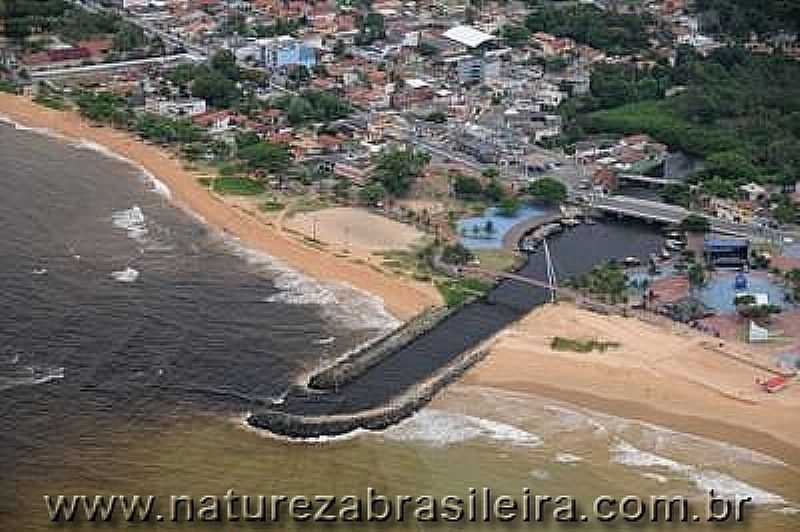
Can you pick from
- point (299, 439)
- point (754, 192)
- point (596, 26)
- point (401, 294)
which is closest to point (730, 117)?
point (754, 192)

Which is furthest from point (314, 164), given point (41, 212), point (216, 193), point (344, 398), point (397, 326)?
point (344, 398)

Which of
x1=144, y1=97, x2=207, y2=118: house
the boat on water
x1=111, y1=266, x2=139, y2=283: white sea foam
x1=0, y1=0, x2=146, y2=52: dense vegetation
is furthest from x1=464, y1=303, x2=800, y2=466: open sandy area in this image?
x1=0, y1=0, x2=146, y2=52: dense vegetation

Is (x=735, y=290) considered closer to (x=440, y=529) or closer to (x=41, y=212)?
(x=440, y=529)

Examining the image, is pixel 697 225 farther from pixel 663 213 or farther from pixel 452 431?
pixel 452 431

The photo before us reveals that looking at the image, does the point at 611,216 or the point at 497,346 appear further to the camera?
the point at 611,216

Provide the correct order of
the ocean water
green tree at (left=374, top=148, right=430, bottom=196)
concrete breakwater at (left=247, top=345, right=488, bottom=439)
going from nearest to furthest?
the ocean water
concrete breakwater at (left=247, top=345, right=488, bottom=439)
green tree at (left=374, top=148, right=430, bottom=196)

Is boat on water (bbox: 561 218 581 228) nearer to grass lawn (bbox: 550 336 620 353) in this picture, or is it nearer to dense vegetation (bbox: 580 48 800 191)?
dense vegetation (bbox: 580 48 800 191)

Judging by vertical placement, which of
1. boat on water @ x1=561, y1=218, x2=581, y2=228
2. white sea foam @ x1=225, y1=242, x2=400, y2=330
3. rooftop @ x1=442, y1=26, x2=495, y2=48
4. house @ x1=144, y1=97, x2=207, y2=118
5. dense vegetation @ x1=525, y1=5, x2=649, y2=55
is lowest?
white sea foam @ x1=225, y1=242, x2=400, y2=330
